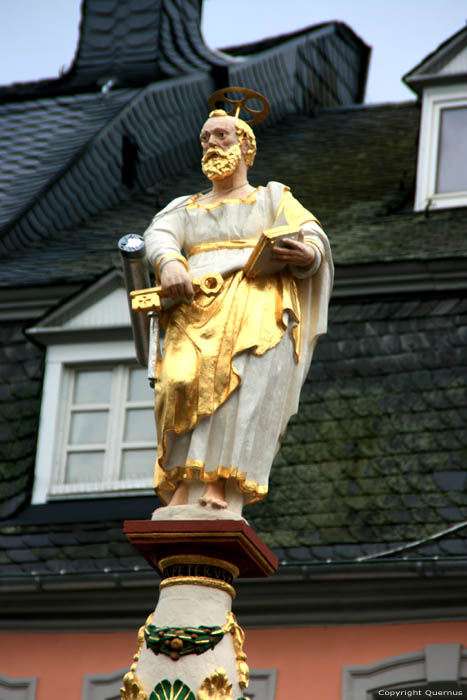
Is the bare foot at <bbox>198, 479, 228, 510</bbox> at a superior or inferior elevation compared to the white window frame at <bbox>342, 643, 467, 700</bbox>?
inferior

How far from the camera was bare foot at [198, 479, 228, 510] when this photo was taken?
26.1 ft

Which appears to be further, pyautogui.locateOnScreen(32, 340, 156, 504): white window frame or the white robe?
pyautogui.locateOnScreen(32, 340, 156, 504): white window frame

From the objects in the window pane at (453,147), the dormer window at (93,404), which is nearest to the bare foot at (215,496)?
the dormer window at (93,404)

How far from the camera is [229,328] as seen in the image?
8.18 metres

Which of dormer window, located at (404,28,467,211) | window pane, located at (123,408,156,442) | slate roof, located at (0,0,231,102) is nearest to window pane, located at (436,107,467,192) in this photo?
dormer window, located at (404,28,467,211)

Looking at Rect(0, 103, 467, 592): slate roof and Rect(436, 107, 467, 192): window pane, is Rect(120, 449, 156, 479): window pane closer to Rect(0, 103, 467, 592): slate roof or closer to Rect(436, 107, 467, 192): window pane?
Rect(0, 103, 467, 592): slate roof

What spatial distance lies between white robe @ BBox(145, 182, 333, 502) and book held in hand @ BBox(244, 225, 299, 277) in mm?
78

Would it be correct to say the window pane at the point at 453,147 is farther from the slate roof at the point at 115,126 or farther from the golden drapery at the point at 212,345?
the golden drapery at the point at 212,345

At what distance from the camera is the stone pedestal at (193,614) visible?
762 centimetres

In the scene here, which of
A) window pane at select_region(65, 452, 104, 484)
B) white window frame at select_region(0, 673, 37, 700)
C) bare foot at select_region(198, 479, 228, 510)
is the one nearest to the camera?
bare foot at select_region(198, 479, 228, 510)

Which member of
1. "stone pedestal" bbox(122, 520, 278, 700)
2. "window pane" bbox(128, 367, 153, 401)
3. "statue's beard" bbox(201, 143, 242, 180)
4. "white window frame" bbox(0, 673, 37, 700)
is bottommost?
"stone pedestal" bbox(122, 520, 278, 700)

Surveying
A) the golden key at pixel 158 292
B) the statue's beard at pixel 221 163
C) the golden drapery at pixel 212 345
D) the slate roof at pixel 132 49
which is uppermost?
the slate roof at pixel 132 49

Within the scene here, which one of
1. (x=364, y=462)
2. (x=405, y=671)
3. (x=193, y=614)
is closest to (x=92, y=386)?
(x=364, y=462)

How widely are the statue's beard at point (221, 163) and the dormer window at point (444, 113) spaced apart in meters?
7.53
